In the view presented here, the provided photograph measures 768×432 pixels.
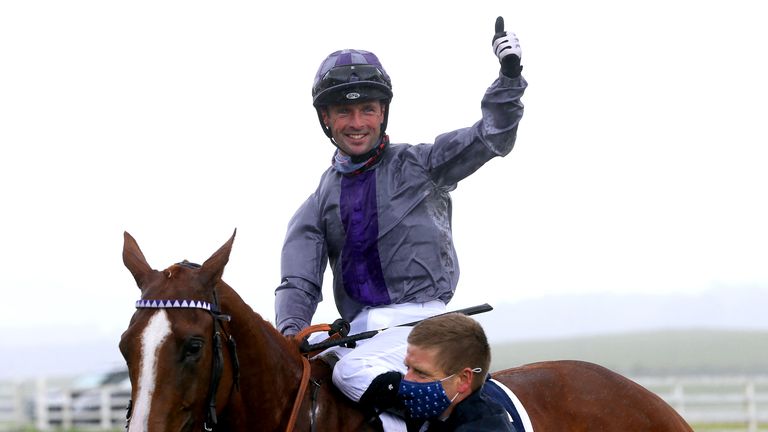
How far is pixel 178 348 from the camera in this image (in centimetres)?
375

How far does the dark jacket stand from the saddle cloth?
71 centimetres

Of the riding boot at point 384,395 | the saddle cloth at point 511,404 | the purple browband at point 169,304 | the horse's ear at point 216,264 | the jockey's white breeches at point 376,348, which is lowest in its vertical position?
the saddle cloth at point 511,404

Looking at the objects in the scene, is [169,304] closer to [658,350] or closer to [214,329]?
[214,329]

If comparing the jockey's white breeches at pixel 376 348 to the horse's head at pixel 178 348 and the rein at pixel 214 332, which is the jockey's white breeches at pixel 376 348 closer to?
the horse's head at pixel 178 348

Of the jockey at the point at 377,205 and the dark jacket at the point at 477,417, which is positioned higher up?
the jockey at the point at 377,205

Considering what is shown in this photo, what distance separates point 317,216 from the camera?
17.0 feet

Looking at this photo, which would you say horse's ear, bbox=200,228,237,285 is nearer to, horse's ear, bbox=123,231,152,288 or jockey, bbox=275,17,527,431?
horse's ear, bbox=123,231,152,288

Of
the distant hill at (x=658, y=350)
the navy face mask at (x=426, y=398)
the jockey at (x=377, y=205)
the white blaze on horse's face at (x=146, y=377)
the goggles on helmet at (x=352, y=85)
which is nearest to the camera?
the white blaze on horse's face at (x=146, y=377)

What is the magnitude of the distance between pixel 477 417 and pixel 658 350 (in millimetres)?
86672

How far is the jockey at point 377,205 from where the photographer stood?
4871 millimetres

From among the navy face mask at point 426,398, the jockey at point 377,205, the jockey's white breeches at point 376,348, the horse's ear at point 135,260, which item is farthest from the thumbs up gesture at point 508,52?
the horse's ear at point 135,260

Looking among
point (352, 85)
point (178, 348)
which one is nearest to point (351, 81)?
point (352, 85)

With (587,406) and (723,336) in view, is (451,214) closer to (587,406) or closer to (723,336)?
(587,406)

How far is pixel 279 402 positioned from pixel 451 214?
4.54 feet
